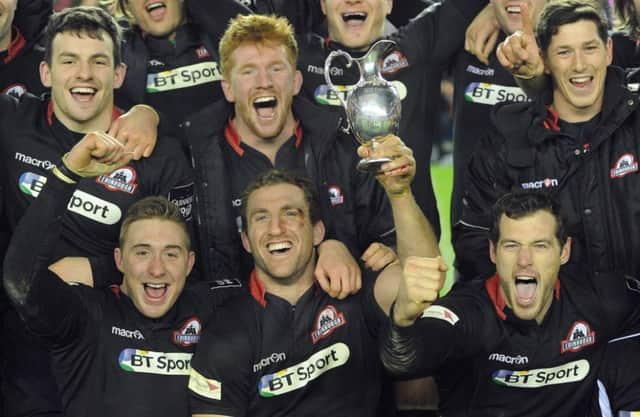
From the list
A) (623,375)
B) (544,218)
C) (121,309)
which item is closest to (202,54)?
(121,309)

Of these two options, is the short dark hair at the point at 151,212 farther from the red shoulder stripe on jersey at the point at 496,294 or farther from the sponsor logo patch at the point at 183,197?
the red shoulder stripe on jersey at the point at 496,294

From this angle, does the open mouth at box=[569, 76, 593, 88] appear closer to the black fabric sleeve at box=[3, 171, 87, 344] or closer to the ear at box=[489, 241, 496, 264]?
the ear at box=[489, 241, 496, 264]

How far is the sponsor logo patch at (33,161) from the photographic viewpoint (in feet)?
22.9

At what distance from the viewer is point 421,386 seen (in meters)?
7.30

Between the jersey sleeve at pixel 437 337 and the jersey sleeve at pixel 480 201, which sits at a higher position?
the jersey sleeve at pixel 480 201

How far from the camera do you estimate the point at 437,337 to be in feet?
20.7

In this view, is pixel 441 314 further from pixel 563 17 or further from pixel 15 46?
pixel 15 46

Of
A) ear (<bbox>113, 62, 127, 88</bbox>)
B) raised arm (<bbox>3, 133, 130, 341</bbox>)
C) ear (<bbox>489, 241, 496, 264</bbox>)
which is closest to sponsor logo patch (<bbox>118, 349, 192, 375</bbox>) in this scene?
raised arm (<bbox>3, 133, 130, 341</bbox>)

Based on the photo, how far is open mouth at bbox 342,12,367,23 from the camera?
7.58 meters

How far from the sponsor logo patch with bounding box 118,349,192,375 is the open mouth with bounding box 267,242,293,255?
1.99 feet

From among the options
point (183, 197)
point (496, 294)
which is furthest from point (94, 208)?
point (496, 294)

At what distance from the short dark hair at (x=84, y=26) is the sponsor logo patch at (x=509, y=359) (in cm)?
222

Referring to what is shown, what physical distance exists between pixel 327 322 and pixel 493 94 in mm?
1878

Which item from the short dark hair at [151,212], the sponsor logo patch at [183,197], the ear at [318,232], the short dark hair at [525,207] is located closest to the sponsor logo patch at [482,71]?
the short dark hair at [525,207]
